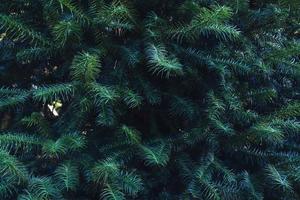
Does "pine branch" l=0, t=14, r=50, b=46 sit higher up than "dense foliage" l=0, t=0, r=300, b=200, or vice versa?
"pine branch" l=0, t=14, r=50, b=46

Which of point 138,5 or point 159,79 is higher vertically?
point 138,5

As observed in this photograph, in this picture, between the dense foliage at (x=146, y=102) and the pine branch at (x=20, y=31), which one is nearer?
the dense foliage at (x=146, y=102)

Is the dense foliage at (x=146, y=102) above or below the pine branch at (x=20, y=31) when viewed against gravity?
below

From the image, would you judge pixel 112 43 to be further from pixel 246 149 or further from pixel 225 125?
pixel 246 149

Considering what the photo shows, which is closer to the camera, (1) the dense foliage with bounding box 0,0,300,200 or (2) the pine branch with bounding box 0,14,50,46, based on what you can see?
(1) the dense foliage with bounding box 0,0,300,200

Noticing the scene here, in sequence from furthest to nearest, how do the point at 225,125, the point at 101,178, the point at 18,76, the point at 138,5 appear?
the point at 18,76 < the point at 138,5 < the point at 225,125 < the point at 101,178

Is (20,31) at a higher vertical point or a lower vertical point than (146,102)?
higher

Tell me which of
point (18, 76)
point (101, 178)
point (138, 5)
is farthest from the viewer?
point (18, 76)

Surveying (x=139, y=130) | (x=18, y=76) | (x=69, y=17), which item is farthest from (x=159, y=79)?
(x=18, y=76)
